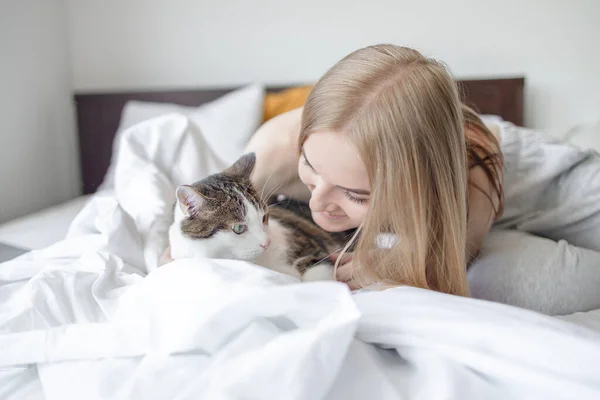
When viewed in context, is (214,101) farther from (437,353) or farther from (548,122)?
(437,353)

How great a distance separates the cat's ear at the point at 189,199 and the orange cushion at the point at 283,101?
99cm

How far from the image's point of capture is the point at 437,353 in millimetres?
609

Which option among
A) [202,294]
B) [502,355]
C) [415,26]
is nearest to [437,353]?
[502,355]

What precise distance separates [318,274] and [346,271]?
50 millimetres

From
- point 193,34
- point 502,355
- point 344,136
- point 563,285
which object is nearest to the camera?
point 502,355

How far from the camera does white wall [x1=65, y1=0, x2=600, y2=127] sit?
182 cm

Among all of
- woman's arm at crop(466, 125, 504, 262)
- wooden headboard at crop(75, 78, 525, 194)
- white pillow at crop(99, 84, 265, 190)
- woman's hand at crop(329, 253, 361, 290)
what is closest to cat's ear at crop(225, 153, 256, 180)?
woman's hand at crop(329, 253, 361, 290)

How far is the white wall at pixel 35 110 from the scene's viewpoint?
66.9 inches

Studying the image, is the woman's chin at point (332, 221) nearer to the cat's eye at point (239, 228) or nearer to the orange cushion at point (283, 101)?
the cat's eye at point (239, 228)

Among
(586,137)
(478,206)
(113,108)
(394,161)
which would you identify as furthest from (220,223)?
(113,108)

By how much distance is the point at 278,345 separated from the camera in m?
0.57

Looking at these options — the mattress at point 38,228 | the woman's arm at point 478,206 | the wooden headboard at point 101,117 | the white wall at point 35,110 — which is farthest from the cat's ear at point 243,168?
the wooden headboard at point 101,117

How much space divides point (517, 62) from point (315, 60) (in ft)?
2.31

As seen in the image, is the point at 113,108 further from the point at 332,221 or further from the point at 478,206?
the point at 478,206
